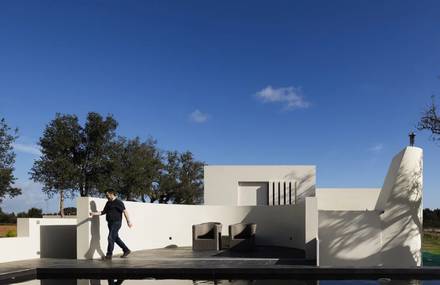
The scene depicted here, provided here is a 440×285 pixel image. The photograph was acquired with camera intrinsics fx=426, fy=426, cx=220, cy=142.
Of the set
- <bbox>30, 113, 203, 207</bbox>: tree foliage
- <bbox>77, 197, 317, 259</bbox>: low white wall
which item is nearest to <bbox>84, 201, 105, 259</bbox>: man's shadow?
<bbox>77, 197, 317, 259</bbox>: low white wall

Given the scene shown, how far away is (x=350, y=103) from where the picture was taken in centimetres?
2203

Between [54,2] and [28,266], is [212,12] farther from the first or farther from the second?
[28,266]

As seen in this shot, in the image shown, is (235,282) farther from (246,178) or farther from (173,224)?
(246,178)

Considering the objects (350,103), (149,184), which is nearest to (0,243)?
(350,103)

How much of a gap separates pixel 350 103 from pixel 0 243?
57.6 feet

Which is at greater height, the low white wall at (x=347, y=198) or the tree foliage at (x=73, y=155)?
the tree foliage at (x=73, y=155)

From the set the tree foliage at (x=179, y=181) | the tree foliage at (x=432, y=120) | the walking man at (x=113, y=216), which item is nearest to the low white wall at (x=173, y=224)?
the walking man at (x=113, y=216)

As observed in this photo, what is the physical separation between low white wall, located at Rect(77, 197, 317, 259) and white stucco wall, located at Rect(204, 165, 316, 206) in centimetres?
538

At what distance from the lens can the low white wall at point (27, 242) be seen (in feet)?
32.7

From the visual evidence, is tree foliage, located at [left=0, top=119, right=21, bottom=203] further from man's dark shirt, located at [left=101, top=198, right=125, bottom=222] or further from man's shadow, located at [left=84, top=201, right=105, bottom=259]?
man's dark shirt, located at [left=101, top=198, right=125, bottom=222]

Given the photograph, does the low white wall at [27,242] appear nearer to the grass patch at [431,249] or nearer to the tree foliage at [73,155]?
the grass patch at [431,249]

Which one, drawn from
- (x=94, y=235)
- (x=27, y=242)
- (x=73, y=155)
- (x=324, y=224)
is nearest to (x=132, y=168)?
(x=73, y=155)

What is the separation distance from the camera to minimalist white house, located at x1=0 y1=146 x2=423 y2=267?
400 inches

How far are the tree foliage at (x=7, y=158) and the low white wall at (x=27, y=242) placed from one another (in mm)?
7961
